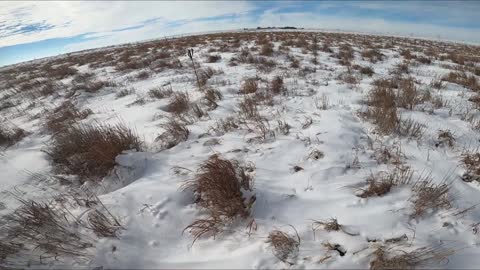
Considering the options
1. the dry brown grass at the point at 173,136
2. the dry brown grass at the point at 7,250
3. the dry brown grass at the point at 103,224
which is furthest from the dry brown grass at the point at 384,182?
the dry brown grass at the point at 7,250

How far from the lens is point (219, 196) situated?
2.19m

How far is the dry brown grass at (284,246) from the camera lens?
1.79 meters

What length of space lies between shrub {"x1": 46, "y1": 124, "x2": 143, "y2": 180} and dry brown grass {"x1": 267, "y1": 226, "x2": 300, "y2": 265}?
6.75ft

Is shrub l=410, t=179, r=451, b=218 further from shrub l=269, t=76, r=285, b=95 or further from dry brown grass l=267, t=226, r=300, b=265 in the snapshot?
shrub l=269, t=76, r=285, b=95

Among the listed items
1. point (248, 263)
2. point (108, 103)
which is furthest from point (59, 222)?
point (108, 103)

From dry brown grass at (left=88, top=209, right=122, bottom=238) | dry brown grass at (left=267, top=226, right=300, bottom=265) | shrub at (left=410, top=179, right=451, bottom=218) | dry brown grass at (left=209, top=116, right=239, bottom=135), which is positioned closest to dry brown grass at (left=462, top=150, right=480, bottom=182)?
shrub at (left=410, top=179, right=451, bottom=218)

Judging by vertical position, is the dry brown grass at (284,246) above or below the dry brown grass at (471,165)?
below

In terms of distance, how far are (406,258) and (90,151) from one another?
318 centimetres

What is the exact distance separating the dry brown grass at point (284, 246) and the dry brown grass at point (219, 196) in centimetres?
34

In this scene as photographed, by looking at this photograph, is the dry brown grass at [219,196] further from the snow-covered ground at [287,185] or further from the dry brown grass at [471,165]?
the dry brown grass at [471,165]

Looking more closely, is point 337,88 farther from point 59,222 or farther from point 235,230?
point 59,222

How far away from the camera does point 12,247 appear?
198cm

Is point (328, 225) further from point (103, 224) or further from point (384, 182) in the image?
point (103, 224)

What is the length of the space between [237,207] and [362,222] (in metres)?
0.99
